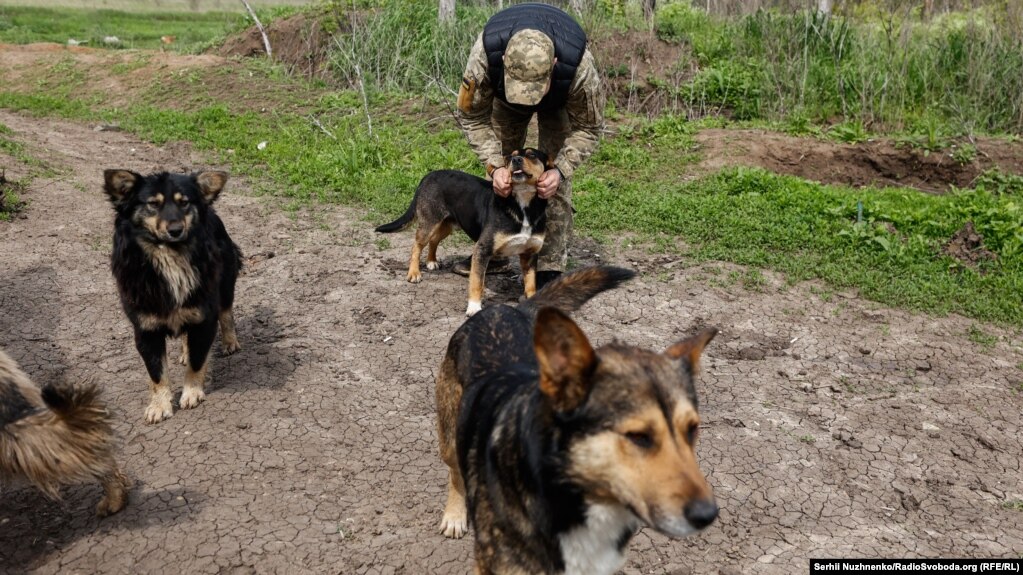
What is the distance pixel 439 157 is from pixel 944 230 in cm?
584

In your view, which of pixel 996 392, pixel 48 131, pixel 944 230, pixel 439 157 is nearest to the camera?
pixel 996 392

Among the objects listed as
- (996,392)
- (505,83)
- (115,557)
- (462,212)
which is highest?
(505,83)

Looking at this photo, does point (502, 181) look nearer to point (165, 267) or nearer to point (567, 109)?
point (567, 109)

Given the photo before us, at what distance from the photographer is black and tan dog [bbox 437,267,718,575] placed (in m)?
2.19

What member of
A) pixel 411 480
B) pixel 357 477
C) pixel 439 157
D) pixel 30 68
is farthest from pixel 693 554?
pixel 30 68

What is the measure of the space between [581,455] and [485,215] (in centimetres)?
444

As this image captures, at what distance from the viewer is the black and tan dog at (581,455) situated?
86.1 inches

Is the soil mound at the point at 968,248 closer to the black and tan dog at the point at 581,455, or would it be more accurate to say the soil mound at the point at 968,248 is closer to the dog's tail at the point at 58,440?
the black and tan dog at the point at 581,455

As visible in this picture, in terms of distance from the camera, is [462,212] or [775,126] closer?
[462,212]

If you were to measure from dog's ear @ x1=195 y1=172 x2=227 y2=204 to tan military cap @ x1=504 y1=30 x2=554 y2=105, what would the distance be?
7.12 ft

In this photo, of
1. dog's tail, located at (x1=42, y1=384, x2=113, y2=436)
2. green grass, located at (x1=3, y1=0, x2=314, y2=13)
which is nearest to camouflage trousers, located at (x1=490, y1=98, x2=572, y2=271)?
dog's tail, located at (x1=42, y1=384, x2=113, y2=436)

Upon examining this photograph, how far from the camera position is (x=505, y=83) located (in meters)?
5.91

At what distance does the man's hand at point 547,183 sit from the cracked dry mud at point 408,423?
1.00 meters

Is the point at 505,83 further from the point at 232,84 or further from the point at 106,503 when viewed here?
the point at 232,84
